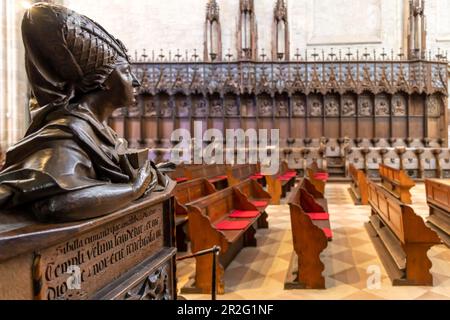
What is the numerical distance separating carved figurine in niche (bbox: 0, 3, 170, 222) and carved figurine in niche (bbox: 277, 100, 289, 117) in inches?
530

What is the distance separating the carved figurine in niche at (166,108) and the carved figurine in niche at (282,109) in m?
4.10

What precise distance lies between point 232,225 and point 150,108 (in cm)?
1157

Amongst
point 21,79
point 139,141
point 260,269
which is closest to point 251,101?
point 139,141

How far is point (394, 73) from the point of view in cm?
1442

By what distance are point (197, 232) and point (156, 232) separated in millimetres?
2032

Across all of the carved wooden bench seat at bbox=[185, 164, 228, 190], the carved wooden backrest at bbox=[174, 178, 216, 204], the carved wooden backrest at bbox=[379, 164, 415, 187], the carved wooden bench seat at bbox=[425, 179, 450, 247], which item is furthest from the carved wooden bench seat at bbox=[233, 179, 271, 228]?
the carved wooden backrest at bbox=[379, 164, 415, 187]

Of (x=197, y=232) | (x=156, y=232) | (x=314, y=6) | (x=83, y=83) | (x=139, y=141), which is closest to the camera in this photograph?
(x=83, y=83)

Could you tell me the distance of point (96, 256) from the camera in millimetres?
1566

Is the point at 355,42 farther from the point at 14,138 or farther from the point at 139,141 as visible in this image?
the point at 14,138

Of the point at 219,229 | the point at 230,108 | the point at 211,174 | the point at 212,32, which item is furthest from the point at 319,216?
the point at 212,32

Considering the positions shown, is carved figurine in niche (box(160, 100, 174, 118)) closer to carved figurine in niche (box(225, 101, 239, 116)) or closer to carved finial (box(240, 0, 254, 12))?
carved figurine in niche (box(225, 101, 239, 116))

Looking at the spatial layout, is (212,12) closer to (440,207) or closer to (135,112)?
(135,112)

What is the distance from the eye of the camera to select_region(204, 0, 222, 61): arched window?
16.2m

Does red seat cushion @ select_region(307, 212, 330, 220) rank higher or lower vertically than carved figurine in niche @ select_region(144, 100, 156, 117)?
lower
